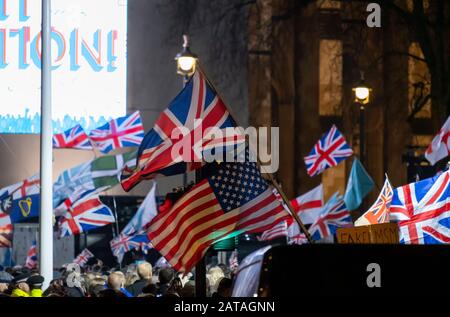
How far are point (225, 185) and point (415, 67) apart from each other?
32.0m

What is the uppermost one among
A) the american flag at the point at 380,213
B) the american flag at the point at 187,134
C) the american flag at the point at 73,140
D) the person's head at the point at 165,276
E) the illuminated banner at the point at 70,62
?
the illuminated banner at the point at 70,62

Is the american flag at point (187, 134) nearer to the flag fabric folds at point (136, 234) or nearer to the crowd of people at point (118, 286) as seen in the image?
the crowd of people at point (118, 286)

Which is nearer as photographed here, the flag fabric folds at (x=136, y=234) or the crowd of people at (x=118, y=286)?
the crowd of people at (x=118, y=286)

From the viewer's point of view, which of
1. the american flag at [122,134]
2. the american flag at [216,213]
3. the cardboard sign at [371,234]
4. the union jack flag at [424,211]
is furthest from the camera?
the american flag at [122,134]

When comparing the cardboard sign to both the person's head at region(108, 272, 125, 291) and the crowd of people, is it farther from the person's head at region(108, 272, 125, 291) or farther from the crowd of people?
the person's head at region(108, 272, 125, 291)

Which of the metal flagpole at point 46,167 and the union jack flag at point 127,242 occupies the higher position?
the metal flagpole at point 46,167

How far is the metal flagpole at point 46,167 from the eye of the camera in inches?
681

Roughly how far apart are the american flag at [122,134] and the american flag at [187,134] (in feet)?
47.3

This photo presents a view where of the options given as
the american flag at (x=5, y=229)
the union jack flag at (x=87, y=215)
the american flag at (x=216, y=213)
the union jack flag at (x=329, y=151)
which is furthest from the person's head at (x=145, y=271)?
the union jack flag at (x=329, y=151)

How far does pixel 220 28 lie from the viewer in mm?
38500

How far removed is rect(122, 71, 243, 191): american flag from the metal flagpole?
17.2 feet

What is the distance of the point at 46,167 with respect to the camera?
17.5 m
